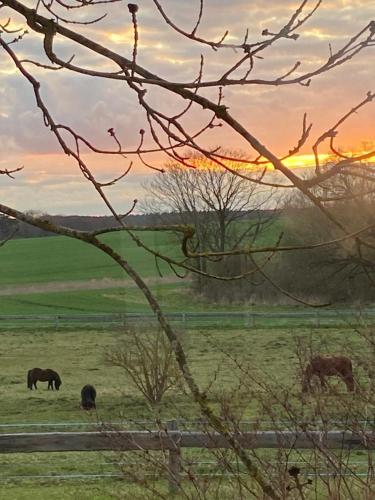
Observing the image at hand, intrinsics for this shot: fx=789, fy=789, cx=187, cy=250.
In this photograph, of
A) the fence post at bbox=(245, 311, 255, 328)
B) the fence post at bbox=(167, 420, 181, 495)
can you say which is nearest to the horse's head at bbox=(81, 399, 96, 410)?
the fence post at bbox=(167, 420, 181, 495)

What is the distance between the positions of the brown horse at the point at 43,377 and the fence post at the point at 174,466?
10327mm

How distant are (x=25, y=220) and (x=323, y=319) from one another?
23.8m

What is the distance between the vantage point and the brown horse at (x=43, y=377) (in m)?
17.3

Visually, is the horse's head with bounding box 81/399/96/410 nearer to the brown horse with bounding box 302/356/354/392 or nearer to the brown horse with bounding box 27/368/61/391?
the brown horse with bounding box 27/368/61/391

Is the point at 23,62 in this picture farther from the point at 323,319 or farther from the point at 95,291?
the point at 95,291

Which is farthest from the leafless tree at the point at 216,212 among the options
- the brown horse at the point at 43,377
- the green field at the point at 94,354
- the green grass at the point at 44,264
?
the green grass at the point at 44,264

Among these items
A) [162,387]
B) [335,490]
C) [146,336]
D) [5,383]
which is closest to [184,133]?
[335,490]

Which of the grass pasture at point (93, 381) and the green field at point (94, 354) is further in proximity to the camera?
the grass pasture at point (93, 381)

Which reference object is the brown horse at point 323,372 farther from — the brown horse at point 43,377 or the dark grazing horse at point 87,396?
the brown horse at point 43,377

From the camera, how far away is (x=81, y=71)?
1.68 meters

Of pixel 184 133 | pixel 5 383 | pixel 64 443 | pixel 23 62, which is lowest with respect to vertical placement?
pixel 5 383

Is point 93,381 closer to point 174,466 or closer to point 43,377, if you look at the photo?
point 43,377

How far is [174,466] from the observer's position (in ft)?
17.3

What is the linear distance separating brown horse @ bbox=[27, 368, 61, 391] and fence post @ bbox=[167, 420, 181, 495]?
10.3 m
